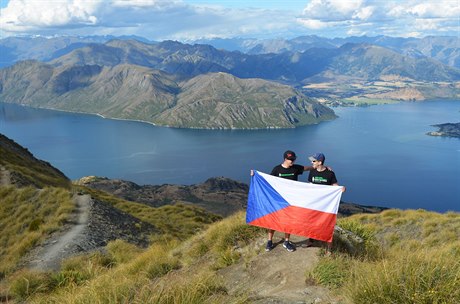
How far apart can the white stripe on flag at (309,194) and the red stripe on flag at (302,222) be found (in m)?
0.22

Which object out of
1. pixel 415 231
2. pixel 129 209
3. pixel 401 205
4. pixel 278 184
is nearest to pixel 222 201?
pixel 401 205

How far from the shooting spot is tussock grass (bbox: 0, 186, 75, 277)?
21.2m

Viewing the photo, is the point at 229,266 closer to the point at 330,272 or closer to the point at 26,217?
→ the point at 330,272

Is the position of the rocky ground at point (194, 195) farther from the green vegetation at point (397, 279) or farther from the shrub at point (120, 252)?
the green vegetation at point (397, 279)

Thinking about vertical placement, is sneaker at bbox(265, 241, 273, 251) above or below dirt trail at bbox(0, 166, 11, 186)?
above

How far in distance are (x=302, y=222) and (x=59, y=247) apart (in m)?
15.0

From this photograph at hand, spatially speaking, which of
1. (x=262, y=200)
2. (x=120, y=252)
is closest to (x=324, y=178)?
(x=262, y=200)

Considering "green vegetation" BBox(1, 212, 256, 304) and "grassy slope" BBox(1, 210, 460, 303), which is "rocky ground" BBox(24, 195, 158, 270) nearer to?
"grassy slope" BBox(1, 210, 460, 303)

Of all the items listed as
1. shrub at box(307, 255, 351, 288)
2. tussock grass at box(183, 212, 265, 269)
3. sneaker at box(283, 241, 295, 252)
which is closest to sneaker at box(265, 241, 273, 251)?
sneaker at box(283, 241, 295, 252)

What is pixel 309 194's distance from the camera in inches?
559

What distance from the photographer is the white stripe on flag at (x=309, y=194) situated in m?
13.8

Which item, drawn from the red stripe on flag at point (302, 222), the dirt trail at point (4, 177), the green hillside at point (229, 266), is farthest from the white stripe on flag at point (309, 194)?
the dirt trail at point (4, 177)

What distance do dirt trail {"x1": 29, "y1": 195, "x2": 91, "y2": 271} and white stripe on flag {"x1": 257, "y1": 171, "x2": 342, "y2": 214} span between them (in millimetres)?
12344

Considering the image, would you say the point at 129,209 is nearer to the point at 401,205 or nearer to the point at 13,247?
the point at 13,247
